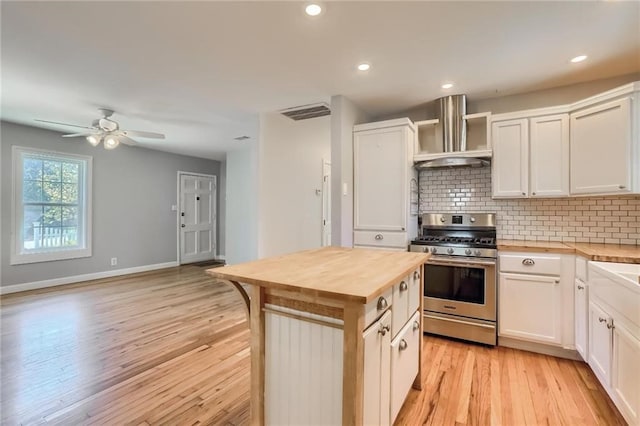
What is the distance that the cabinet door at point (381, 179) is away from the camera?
3033 millimetres

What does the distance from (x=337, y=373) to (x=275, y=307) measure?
39 centimetres

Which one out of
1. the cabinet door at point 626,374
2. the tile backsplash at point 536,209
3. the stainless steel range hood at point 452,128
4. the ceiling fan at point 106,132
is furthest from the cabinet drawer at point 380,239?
the ceiling fan at point 106,132

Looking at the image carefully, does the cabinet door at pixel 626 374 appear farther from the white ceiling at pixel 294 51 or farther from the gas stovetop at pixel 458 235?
the white ceiling at pixel 294 51

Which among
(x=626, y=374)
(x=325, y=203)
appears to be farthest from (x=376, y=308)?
(x=325, y=203)

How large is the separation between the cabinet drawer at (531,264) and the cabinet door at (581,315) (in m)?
0.18

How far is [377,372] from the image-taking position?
133 centimetres

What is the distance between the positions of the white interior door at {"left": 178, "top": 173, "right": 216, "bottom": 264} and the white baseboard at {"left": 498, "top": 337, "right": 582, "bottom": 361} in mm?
6101

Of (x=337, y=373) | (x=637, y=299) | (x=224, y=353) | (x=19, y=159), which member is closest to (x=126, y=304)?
(x=224, y=353)

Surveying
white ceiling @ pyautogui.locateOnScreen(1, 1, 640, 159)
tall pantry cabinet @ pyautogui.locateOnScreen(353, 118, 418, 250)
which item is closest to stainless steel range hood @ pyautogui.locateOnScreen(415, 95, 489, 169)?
white ceiling @ pyautogui.locateOnScreen(1, 1, 640, 159)

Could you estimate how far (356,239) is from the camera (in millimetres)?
3283

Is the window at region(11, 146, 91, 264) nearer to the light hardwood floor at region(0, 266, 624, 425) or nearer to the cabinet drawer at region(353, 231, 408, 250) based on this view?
the light hardwood floor at region(0, 266, 624, 425)

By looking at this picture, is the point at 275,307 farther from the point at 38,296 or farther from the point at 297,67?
the point at 38,296

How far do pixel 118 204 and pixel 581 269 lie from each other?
6544 millimetres

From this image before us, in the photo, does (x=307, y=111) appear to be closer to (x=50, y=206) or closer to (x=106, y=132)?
(x=106, y=132)
